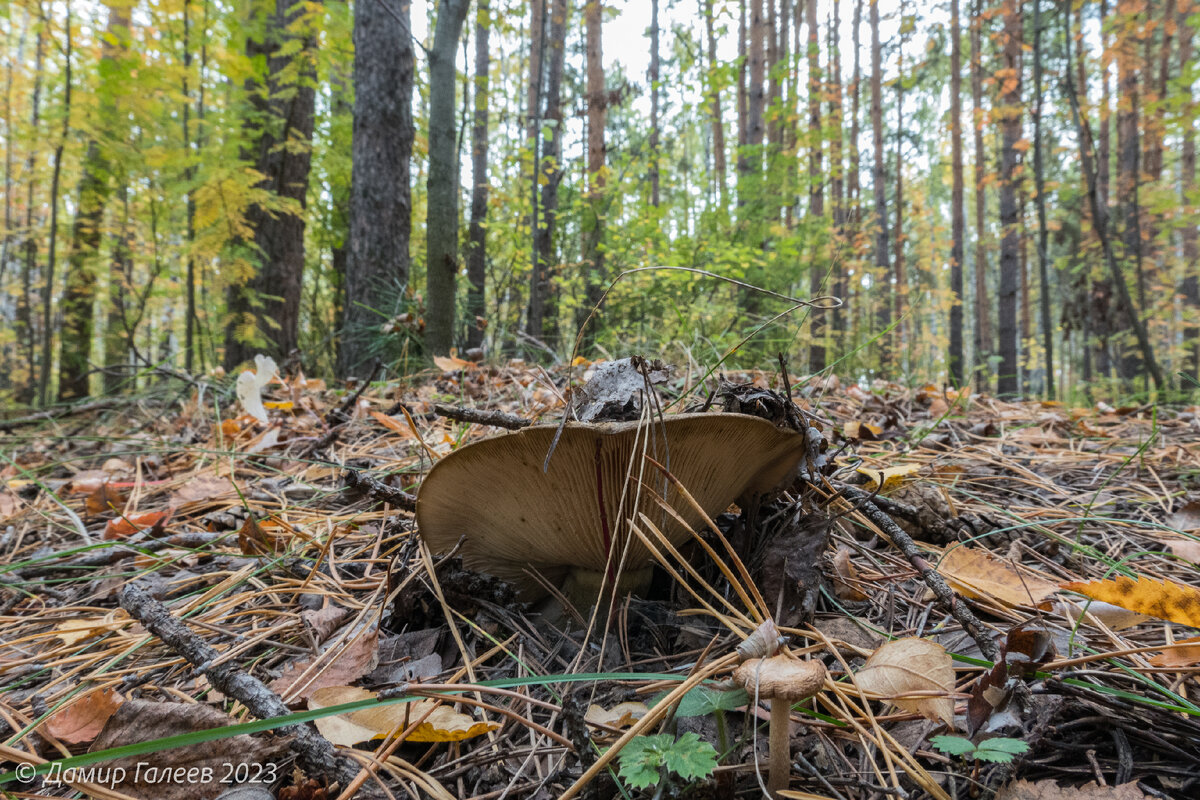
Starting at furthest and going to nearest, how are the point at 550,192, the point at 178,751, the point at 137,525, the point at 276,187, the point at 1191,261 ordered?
the point at 1191,261 → the point at 550,192 → the point at 276,187 → the point at 137,525 → the point at 178,751

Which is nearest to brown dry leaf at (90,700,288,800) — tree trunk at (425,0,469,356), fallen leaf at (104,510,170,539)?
fallen leaf at (104,510,170,539)

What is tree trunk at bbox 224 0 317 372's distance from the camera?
5.05m

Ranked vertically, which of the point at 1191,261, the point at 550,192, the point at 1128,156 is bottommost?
the point at 1191,261

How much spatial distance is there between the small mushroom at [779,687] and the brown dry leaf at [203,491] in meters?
1.84

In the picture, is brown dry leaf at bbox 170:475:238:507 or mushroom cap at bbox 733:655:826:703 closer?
mushroom cap at bbox 733:655:826:703

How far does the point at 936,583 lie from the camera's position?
94 cm

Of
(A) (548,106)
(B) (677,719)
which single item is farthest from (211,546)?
(A) (548,106)

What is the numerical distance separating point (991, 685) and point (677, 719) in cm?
42

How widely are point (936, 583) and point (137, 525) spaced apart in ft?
6.67

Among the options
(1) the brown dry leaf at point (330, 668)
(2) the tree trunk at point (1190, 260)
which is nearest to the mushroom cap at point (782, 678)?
(1) the brown dry leaf at point (330, 668)

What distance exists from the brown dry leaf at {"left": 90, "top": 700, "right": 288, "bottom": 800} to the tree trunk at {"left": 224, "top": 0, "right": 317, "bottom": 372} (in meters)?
4.80

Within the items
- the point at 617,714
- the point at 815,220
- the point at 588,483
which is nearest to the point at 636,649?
the point at 617,714

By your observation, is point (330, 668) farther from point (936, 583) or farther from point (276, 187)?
point (276, 187)

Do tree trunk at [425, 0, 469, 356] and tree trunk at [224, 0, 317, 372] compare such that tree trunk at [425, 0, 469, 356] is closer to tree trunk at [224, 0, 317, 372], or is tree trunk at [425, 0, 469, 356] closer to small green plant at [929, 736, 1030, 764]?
tree trunk at [224, 0, 317, 372]
